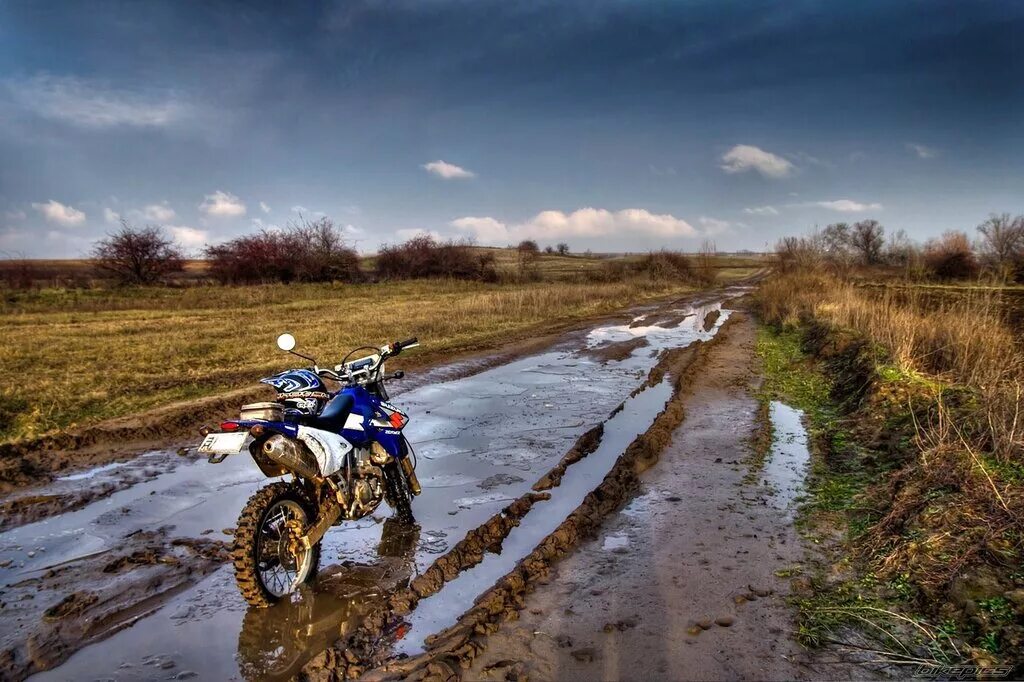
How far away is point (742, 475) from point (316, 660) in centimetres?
467

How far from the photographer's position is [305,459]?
3.87m

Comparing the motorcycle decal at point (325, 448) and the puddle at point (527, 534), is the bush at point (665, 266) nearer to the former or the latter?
the puddle at point (527, 534)

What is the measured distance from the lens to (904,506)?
4758 mm

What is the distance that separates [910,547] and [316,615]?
162 inches

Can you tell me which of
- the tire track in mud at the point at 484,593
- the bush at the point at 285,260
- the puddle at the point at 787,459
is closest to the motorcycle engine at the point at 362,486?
the tire track in mud at the point at 484,593

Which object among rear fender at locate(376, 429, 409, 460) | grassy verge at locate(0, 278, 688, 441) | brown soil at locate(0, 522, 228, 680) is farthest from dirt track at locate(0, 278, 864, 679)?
grassy verge at locate(0, 278, 688, 441)

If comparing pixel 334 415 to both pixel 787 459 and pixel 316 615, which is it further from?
pixel 787 459

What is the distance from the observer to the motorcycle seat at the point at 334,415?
4.06 metres

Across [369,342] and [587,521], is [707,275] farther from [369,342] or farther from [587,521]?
[587,521]

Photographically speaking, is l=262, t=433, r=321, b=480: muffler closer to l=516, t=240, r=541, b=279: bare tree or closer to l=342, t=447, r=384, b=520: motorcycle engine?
l=342, t=447, r=384, b=520: motorcycle engine

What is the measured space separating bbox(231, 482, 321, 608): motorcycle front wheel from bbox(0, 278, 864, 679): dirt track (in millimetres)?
164

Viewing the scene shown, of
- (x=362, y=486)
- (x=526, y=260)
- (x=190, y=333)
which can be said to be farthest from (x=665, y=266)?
(x=362, y=486)

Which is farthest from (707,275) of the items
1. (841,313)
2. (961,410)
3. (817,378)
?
(961,410)

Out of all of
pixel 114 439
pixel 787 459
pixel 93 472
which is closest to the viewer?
pixel 93 472
